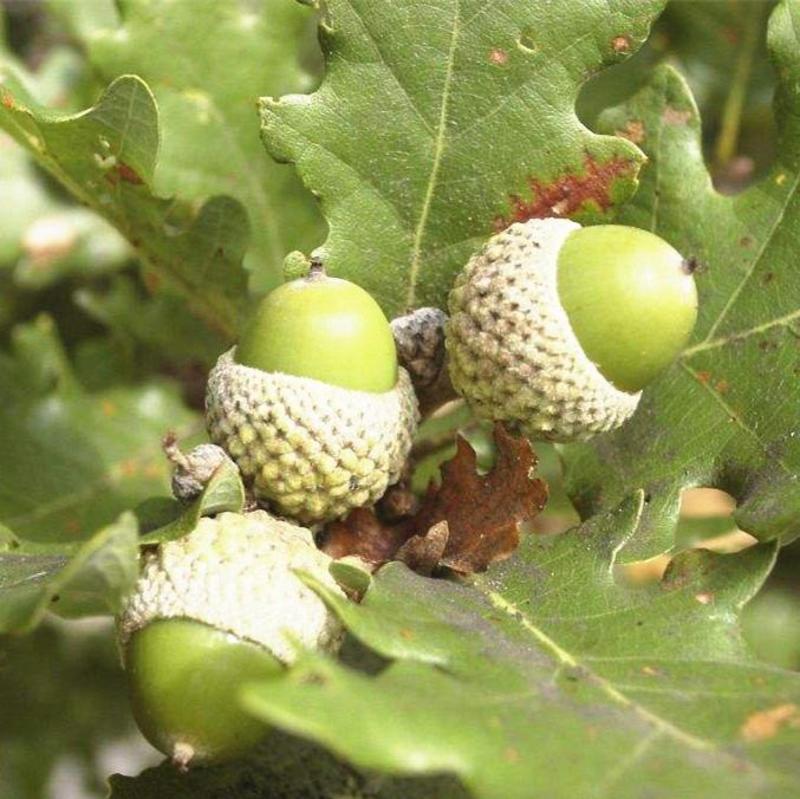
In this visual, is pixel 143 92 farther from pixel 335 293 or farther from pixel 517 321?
pixel 517 321

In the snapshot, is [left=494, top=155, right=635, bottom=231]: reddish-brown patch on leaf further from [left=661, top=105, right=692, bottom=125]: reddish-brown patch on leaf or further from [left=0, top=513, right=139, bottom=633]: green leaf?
[left=0, top=513, right=139, bottom=633]: green leaf

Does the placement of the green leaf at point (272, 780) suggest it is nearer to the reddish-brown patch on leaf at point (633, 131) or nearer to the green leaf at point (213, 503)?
the green leaf at point (213, 503)

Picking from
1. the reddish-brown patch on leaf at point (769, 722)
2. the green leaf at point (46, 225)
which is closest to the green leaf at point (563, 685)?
the reddish-brown patch on leaf at point (769, 722)

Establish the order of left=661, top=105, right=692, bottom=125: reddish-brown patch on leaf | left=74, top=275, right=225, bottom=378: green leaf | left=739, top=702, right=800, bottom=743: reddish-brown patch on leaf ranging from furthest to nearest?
left=74, top=275, right=225, bottom=378: green leaf < left=661, top=105, right=692, bottom=125: reddish-brown patch on leaf < left=739, top=702, right=800, bottom=743: reddish-brown patch on leaf

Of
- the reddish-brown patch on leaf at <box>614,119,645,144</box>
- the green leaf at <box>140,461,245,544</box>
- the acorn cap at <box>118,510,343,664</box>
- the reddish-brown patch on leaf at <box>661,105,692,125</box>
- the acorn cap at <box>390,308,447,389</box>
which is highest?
the reddish-brown patch on leaf at <box>661,105,692,125</box>

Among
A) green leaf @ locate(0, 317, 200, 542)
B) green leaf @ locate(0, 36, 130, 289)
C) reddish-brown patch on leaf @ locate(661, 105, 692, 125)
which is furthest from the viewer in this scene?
green leaf @ locate(0, 36, 130, 289)

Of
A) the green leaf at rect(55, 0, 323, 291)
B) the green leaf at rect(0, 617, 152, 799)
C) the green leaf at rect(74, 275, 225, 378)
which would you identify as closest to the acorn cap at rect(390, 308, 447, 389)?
the green leaf at rect(55, 0, 323, 291)
